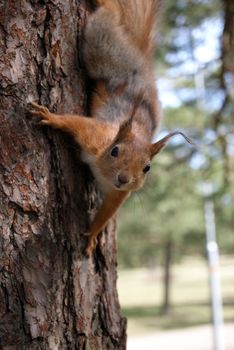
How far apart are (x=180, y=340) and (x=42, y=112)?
9617 mm

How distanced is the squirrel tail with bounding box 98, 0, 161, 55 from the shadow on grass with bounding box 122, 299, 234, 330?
11864mm

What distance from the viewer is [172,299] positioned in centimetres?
2022

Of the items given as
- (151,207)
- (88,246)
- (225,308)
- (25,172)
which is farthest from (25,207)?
(225,308)

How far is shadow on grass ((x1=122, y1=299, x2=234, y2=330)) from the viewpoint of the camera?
14.6 meters

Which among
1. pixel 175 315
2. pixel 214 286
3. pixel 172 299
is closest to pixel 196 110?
pixel 214 286

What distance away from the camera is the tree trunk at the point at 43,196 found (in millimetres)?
1586

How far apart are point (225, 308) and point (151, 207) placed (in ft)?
33.2

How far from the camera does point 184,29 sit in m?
5.57

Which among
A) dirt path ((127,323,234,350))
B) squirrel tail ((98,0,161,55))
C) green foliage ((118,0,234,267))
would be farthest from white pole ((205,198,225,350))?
squirrel tail ((98,0,161,55))

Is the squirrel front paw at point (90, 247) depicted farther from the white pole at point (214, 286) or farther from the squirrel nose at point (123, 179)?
the white pole at point (214, 286)

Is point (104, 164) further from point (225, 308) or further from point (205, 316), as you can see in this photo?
point (225, 308)

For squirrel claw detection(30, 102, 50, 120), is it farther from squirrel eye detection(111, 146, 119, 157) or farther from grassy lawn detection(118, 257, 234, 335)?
grassy lawn detection(118, 257, 234, 335)

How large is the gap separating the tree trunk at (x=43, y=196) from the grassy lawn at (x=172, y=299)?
32.4 ft

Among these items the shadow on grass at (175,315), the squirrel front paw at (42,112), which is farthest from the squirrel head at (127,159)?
the shadow on grass at (175,315)
